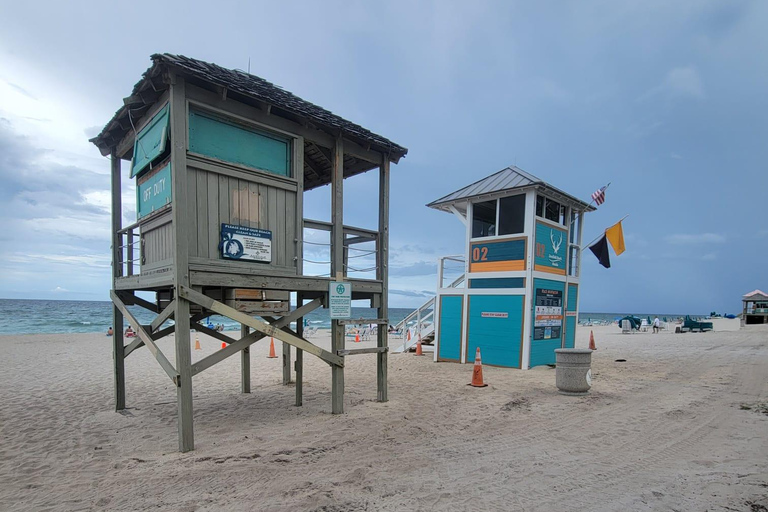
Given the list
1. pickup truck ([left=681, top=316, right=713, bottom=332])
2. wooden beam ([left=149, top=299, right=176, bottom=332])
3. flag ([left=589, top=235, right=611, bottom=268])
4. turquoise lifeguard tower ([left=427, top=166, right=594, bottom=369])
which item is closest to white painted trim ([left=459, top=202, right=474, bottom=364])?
turquoise lifeguard tower ([left=427, top=166, right=594, bottom=369])

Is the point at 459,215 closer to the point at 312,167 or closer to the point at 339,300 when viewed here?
the point at 312,167

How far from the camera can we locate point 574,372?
30.3ft

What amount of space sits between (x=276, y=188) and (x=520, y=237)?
8826mm

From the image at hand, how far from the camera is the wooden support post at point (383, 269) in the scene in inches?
345

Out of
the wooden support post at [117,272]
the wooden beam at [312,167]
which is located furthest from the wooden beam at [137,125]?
the wooden beam at [312,167]

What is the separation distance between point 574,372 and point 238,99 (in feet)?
28.2

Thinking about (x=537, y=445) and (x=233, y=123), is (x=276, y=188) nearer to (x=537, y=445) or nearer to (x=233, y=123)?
(x=233, y=123)

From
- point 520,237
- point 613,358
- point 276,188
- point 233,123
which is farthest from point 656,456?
point 613,358

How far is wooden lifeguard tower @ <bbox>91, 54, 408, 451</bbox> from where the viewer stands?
598 cm

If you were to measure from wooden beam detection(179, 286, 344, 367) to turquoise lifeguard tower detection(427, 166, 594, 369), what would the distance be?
741 centimetres

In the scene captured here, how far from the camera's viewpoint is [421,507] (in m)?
4.18

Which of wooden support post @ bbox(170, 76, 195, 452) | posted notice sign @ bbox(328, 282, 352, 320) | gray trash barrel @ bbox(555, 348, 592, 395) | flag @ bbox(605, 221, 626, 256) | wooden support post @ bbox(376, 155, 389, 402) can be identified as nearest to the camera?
wooden support post @ bbox(170, 76, 195, 452)

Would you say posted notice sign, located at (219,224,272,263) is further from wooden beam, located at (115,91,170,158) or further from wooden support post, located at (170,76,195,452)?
wooden beam, located at (115,91,170,158)

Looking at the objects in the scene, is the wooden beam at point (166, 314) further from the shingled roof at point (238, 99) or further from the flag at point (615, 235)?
the flag at point (615, 235)
